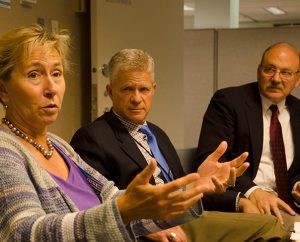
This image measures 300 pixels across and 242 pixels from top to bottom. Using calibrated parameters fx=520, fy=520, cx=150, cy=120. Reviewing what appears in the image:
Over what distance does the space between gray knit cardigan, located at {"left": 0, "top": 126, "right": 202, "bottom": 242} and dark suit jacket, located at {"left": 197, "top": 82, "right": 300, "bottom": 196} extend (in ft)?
4.14

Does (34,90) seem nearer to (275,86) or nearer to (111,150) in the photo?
(111,150)

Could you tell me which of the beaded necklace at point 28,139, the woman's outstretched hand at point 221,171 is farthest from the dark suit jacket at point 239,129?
the beaded necklace at point 28,139

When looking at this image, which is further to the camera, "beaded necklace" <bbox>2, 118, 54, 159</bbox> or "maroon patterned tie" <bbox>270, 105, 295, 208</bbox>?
"maroon patterned tie" <bbox>270, 105, 295, 208</bbox>

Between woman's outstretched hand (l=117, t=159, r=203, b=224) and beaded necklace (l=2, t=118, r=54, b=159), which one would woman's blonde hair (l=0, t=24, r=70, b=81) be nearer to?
beaded necklace (l=2, t=118, r=54, b=159)

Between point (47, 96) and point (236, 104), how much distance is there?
135cm

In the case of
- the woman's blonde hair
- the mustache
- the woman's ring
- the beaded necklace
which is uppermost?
the woman's blonde hair

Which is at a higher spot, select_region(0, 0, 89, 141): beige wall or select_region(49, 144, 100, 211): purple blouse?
select_region(0, 0, 89, 141): beige wall

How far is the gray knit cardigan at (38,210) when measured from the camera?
43.2 inches

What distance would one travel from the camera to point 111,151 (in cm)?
195

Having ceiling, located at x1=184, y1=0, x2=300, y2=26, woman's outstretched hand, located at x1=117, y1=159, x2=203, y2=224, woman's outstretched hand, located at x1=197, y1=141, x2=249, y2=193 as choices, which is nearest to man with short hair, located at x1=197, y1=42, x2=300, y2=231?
woman's outstretched hand, located at x1=197, y1=141, x2=249, y2=193

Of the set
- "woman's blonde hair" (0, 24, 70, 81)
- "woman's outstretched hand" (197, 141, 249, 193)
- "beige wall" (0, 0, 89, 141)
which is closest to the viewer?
"woman's blonde hair" (0, 24, 70, 81)

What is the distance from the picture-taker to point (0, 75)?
1.40m

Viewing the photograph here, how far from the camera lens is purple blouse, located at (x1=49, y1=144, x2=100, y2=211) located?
1429 millimetres

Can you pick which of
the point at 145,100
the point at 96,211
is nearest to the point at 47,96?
the point at 96,211
